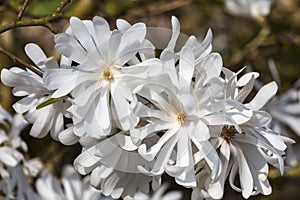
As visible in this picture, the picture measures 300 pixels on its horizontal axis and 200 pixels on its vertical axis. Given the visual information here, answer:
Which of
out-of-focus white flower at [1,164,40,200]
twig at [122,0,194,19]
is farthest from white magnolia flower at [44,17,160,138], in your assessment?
twig at [122,0,194,19]

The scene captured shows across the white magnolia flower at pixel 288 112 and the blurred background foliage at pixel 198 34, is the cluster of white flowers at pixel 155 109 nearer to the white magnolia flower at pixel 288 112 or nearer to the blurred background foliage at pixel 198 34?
the blurred background foliage at pixel 198 34

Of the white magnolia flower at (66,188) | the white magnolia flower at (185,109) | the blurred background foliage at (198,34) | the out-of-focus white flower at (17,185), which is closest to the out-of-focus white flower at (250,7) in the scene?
the blurred background foliage at (198,34)

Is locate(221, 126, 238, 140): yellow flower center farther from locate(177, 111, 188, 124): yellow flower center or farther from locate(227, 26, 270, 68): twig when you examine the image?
locate(227, 26, 270, 68): twig

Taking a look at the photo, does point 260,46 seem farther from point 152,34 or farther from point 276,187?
point 152,34

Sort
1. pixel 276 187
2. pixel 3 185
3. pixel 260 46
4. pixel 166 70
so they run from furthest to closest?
1. pixel 260 46
2. pixel 276 187
3. pixel 3 185
4. pixel 166 70

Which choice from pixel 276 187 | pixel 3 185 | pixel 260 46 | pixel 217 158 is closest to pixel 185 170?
pixel 217 158

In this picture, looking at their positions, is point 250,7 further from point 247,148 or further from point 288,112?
point 247,148

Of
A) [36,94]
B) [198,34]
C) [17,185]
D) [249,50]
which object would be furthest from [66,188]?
[198,34]
